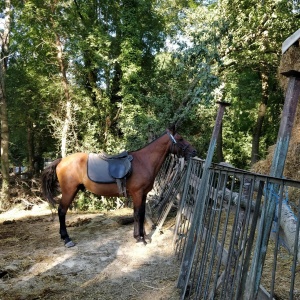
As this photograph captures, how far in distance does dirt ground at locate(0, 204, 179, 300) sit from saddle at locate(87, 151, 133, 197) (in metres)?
0.97

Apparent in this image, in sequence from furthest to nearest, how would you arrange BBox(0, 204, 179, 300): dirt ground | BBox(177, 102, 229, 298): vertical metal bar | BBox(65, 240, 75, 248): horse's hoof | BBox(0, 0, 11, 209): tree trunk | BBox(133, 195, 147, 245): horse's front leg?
BBox(0, 0, 11, 209): tree trunk, BBox(133, 195, 147, 245): horse's front leg, BBox(65, 240, 75, 248): horse's hoof, BBox(0, 204, 179, 300): dirt ground, BBox(177, 102, 229, 298): vertical metal bar

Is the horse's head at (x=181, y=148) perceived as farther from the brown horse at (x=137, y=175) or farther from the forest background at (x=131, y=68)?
the forest background at (x=131, y=68)

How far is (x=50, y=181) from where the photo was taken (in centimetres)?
527

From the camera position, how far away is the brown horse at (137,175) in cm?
461

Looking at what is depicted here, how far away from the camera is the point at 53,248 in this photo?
4.46 meters

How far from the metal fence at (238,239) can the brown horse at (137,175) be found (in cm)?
72

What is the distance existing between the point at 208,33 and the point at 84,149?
5856 mm

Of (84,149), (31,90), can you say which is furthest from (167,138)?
(31,90)

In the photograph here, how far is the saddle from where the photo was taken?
4.59 metres

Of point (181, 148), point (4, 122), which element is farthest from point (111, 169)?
point (4, 122)

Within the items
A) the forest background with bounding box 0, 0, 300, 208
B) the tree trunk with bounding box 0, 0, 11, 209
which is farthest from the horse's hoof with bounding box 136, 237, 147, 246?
the tree trunk with bounding box 0, 0, 11, 209

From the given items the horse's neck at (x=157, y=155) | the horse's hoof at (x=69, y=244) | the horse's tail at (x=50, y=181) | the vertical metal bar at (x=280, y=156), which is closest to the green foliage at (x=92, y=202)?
the horse's tail at (x=50, y=181)

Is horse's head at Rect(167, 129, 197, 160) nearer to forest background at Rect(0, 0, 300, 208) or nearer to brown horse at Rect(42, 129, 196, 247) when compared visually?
brown horse at Rect(42, 129, 196, 247)

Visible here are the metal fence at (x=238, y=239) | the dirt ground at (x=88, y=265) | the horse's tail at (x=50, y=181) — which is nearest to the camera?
the metal fence at (x=238, y=239)
